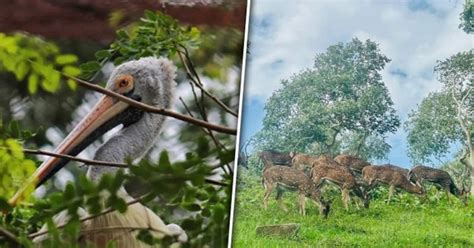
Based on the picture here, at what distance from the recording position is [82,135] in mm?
3684

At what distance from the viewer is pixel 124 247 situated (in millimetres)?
3637

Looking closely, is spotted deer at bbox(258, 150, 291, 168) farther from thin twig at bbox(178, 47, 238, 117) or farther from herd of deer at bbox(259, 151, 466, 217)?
thin twig at bbox(178, 47, 238, 117)

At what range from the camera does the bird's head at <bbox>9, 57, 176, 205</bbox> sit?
3670 millimetres

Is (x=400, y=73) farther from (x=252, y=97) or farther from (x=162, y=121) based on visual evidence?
(x=162, y=121)

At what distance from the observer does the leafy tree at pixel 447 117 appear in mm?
3580

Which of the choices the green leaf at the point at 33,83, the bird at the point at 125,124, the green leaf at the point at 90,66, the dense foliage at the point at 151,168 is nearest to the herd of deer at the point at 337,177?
the dense foliage at the point at 151,168

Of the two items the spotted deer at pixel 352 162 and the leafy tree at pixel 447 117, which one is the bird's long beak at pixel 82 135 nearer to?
the spotted deer at pixel 352 162

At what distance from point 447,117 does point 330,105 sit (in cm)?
39

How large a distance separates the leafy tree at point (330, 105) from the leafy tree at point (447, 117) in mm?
152

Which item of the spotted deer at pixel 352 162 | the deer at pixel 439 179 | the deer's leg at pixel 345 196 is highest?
the spotted deer at pixel 352 162

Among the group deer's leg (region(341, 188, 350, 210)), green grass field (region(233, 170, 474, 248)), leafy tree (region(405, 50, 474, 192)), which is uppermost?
leafy tree (region(405, 50, 474, 192))

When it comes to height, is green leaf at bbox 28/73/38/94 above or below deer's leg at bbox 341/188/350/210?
above

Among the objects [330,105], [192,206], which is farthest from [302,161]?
[192,206]

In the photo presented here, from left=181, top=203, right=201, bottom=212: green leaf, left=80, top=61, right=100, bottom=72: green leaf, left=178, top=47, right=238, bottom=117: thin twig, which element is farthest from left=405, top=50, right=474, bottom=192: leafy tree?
left=80, top=61, right=100, bottom=72: green leaf
